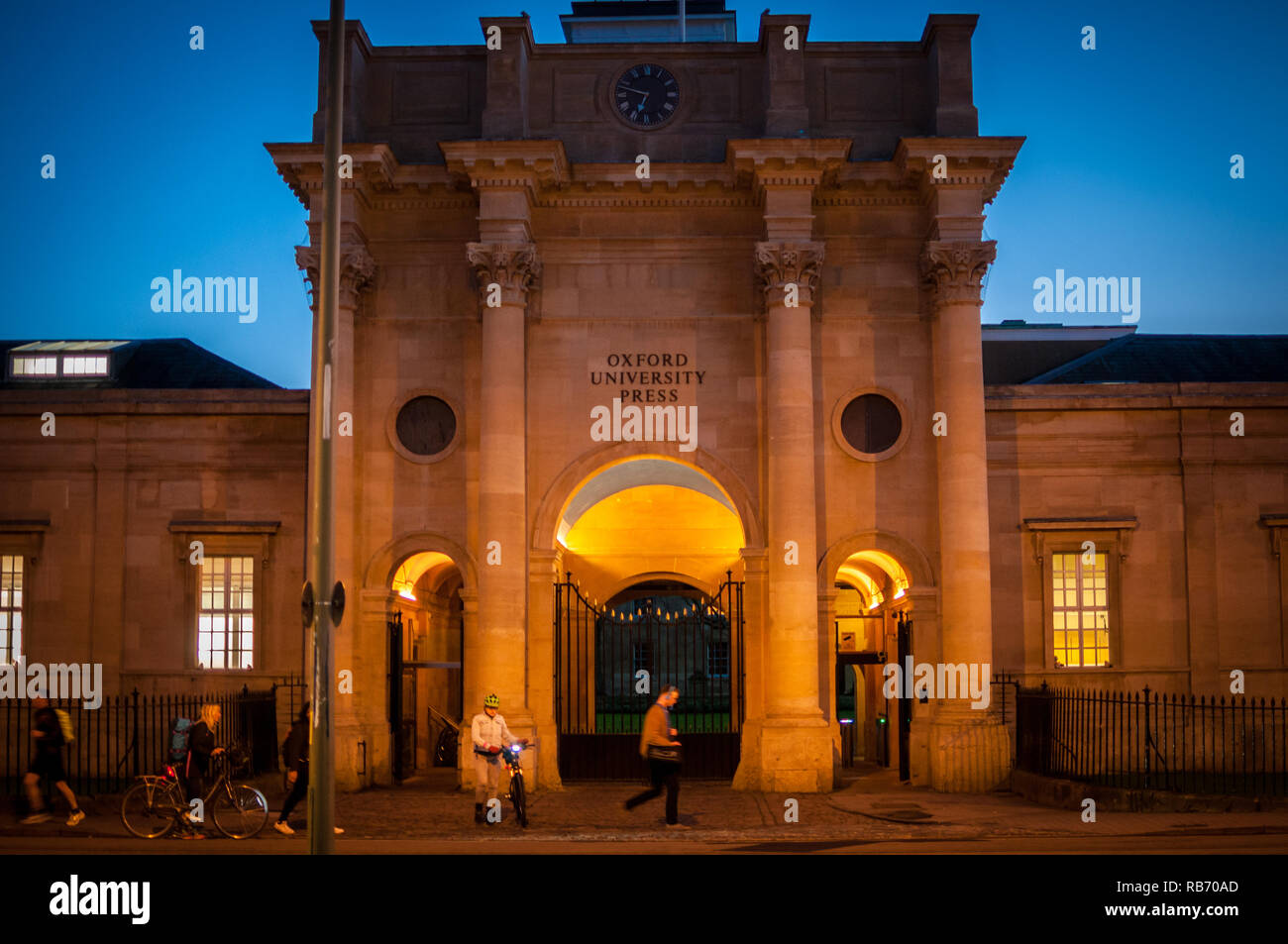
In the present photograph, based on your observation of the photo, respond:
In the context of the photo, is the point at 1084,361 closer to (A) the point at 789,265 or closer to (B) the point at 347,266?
(A) the point at 789,265

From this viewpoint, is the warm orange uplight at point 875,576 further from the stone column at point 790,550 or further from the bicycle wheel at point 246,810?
the bicycle wheel at point 246,810

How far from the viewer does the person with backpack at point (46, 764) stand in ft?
63.6

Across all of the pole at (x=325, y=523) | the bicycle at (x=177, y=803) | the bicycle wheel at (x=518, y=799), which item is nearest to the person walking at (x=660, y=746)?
the bicycle wheel at (x=518, y=799)

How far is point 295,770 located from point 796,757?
9.65 metres

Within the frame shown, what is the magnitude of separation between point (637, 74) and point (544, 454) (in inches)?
318

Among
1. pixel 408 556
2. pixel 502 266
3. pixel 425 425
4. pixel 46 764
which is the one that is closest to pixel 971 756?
pixel 408 556

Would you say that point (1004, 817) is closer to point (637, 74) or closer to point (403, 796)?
point (403, 796)

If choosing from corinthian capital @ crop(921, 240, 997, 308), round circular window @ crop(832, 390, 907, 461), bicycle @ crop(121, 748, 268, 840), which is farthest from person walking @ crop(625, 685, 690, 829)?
corinthian capital @ crop(921, 240, 997, 308)

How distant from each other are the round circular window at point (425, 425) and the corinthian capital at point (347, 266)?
2.42 m

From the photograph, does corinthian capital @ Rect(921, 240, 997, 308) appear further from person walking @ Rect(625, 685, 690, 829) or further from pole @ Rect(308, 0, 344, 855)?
pole @ Rect(308, 0, 344, 855)

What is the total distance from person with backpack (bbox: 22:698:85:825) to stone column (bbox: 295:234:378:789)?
6.72 meters

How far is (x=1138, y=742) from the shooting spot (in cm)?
2364

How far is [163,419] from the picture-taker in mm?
29234
